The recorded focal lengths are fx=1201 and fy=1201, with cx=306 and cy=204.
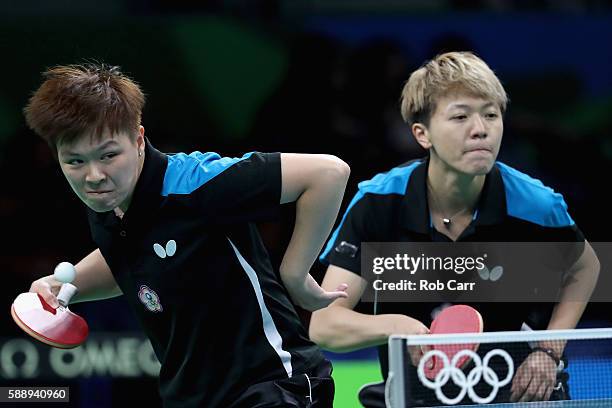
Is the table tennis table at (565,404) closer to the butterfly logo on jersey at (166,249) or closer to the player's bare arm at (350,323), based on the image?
the player's bare arm at (350,323)

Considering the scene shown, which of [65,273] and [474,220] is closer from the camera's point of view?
[65,273]

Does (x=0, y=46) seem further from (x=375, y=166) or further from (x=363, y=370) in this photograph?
(x=363, y=370)

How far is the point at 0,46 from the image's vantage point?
8.33m

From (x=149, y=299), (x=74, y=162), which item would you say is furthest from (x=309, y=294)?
(x=74, y=162)

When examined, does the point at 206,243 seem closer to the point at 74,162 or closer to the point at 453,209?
the point at 74,162

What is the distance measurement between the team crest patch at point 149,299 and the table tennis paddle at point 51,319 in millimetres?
239

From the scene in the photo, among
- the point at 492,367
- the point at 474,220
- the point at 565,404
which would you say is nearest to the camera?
the point at 492,367

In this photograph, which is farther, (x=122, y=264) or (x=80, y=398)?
(x=80, y=398)

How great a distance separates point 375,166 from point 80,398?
8.36ft

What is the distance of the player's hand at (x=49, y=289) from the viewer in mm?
4375

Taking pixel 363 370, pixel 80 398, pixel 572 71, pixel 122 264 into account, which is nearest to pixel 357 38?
pixel 572 71

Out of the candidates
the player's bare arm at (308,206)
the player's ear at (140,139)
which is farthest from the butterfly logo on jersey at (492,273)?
the player's ear at (140,139)
